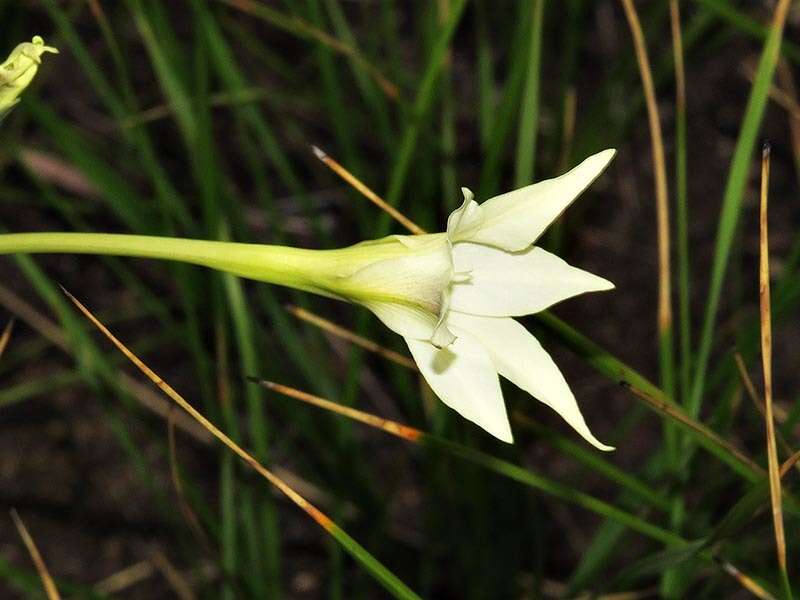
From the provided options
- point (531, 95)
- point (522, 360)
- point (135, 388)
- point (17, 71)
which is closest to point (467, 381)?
point (522, 360)

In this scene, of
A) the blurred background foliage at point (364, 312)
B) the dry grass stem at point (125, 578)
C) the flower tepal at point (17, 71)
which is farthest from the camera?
the dry grass stem at point (125, 578)

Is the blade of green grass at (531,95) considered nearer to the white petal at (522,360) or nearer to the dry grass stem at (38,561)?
the white petal at (522,360)

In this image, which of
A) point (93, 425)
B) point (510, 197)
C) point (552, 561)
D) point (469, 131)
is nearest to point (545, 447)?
point (552, 561)

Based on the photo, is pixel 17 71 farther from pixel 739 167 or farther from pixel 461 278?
pixel 739 167

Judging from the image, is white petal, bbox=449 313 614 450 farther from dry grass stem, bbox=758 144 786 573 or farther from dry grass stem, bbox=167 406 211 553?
dry grass stem, bbox=167 406 211 553

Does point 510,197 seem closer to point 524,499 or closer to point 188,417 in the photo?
point 524,499

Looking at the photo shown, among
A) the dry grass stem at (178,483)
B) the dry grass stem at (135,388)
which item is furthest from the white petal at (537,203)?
the dry grass stem at (135,388)

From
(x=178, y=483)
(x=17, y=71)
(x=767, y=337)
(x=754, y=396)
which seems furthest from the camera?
(x=178, y=483)
